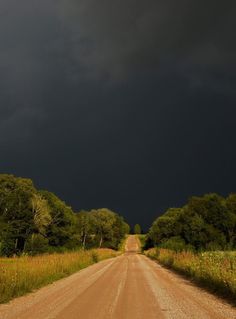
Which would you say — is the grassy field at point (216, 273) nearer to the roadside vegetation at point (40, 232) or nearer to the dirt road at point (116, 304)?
the dirt road at point (116, 304)

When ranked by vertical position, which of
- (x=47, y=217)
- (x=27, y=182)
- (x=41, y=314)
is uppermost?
(x=27, y=182)

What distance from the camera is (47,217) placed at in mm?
70625

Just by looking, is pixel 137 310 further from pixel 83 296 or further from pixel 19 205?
pixel 19 205

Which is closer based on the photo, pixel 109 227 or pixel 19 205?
pixel 19 205

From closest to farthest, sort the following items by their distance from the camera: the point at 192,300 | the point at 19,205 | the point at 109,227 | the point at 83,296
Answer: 1. the point at 192,300
2. the point at 83,296
3. the point at 19,205
4. the point at 109,227

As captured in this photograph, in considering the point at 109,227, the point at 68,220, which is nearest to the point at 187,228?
the point at 68,220

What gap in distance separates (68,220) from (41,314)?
75.7 metres

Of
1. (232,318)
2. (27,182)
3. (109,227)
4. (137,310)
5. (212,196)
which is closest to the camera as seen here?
(232,318)

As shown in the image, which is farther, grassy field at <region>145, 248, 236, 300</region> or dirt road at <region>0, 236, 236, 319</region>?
grassy field at <region>145, 248, 236, 300</region>

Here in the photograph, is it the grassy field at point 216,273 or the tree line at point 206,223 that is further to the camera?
the tree line at point 206,223

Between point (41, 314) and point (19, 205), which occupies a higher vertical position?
point (19, 205)

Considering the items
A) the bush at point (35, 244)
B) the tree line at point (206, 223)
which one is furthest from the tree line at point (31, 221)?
the tree line at point (206, 223)

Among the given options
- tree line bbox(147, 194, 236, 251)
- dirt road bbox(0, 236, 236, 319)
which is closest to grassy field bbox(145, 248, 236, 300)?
dirt road bbox(0, 236, 236, 319)

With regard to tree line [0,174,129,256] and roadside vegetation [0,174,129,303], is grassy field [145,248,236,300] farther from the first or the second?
tree line [0,174,129,256]
